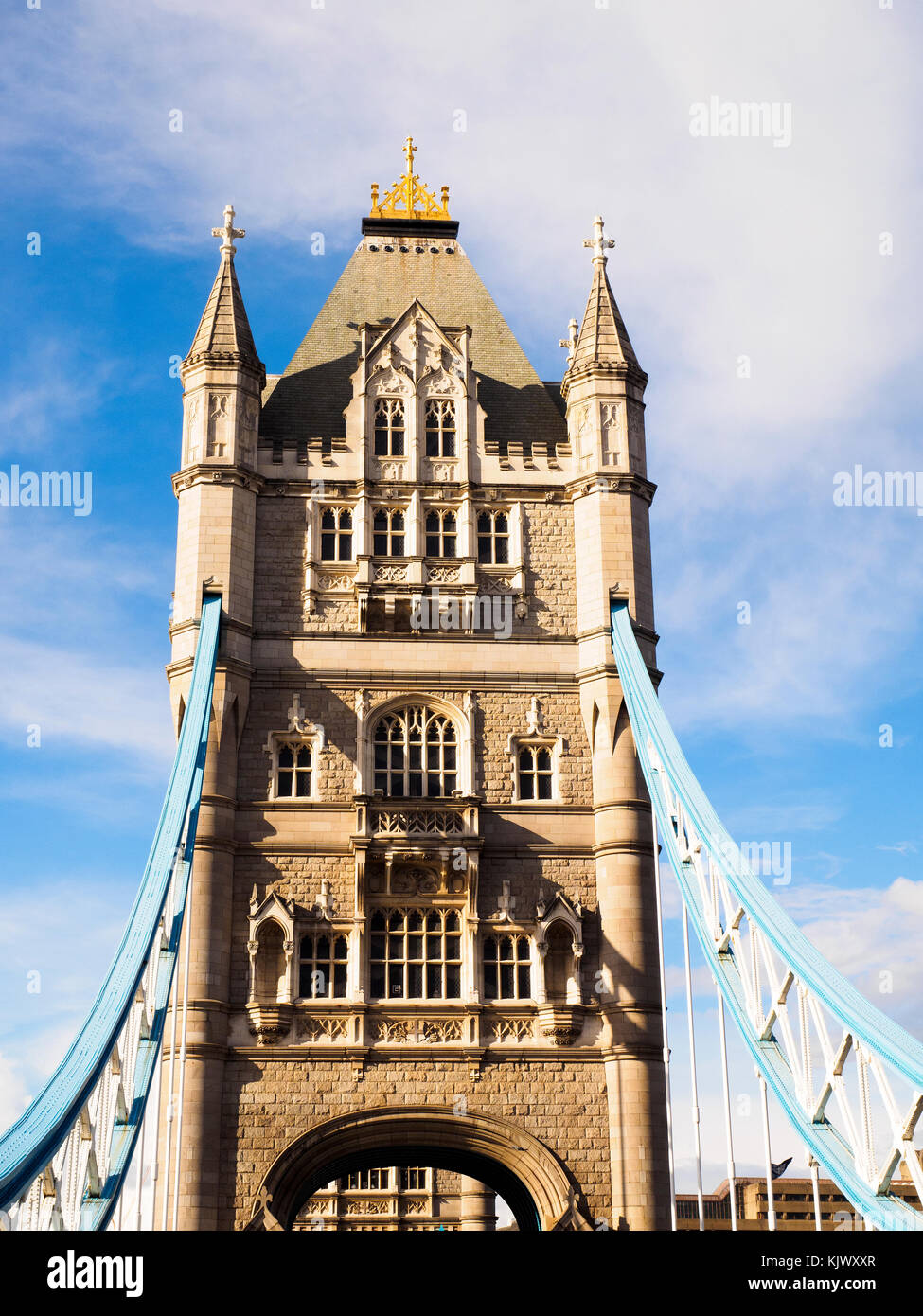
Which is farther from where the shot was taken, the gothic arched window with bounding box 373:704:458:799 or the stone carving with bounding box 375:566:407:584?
the stone carving with bounding box 375:566:407:584

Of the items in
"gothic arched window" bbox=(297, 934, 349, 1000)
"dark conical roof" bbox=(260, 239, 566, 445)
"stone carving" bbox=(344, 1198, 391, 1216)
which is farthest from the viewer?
"stone carving" bbox=(344, 1198, 391, 1216)

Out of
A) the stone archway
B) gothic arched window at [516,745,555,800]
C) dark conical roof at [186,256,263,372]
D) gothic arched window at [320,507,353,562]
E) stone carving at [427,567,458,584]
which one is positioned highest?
dark conical roof at [186,256,263,372]

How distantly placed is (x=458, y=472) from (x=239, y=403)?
486 centimetres

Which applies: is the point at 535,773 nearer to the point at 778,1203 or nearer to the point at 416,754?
the point at 416,754

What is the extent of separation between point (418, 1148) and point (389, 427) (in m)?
15.1

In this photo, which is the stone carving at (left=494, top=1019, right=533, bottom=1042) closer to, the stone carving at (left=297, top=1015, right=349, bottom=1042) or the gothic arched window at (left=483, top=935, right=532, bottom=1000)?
the gothic arched window at (left=483, top=935, right=532, bottom=1000)

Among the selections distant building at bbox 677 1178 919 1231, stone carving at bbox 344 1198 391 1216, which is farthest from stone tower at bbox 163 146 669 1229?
distant building at bbox 677 1178 919 1231

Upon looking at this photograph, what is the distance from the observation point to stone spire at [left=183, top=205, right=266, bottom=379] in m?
34.3

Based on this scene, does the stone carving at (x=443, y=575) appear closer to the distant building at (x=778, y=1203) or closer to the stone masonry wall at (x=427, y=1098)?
the stone masonry wall at (x=427, y=1098)

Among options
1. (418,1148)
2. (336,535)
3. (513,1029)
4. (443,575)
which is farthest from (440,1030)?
(336,535)

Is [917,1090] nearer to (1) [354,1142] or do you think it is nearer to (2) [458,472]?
(1) [354,1142]

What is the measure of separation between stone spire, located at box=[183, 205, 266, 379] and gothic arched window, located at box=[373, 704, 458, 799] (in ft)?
27.5

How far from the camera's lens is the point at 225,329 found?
114 feet

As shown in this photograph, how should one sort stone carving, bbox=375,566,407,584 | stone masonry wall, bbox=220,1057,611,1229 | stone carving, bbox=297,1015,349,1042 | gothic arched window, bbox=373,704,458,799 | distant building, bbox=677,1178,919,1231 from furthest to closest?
distant building, bbox=677,1178,919,1231 → stone carving, bbox=375,566,407,584 → gothic arched window, bbox=373,704,458,799 → stone carving, bbox=297,1015,349,1042 → stone masonry wall, bbox=220,1057,611,1229
